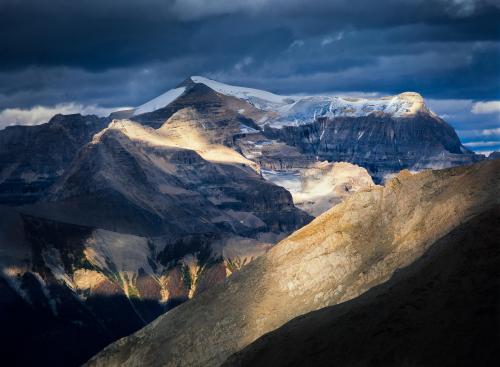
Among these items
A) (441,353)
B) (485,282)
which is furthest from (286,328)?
(441,353)

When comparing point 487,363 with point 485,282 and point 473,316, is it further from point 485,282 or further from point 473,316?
point 485,282

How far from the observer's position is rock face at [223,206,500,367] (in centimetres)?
13212

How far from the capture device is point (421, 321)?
482 ft

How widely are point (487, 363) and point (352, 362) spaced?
33.0m

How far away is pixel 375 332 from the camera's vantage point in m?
154

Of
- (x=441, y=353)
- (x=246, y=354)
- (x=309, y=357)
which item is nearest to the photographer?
(x=441, y=353)

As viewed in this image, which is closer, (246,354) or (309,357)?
(309,357)

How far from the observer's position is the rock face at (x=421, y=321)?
132125mm

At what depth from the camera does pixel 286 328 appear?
18838 cm

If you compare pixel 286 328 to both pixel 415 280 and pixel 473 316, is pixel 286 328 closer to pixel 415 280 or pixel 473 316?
pixel 415 280

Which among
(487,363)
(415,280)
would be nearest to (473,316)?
(487,363)

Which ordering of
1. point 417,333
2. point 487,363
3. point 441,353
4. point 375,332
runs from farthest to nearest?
point 375,332 → point 417,333 → point 441,353 → point 487,363

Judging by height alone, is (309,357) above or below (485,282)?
below

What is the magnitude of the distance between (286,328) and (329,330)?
2074 centimetres
